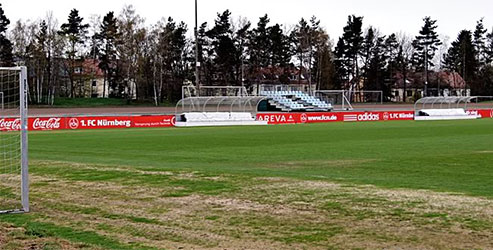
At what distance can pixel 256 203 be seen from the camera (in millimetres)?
10844

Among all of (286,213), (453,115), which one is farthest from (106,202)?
(453,115)

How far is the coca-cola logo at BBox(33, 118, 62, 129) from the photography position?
42.2 meters

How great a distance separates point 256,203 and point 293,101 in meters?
66.0

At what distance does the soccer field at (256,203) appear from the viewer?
324 inches

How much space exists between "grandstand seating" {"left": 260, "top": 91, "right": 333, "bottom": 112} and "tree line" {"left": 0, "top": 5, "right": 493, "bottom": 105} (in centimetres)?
1660

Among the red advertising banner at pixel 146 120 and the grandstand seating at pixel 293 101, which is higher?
the grandstand seating at pixel 293 101

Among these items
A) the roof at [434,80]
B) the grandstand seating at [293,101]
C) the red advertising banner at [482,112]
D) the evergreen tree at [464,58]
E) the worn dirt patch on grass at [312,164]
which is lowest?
the worn dirt patch on grass at [312,164]

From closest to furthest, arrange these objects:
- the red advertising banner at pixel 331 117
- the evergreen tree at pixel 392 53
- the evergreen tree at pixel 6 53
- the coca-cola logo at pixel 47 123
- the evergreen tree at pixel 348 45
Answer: the coca-cola logo at pixel 47 123, the red advertising banner at pixel 331 117, the evergreen tree at pixel 6 53, the evergreen tree at pixel 348 45, the evergreen tree at pixel 392 53

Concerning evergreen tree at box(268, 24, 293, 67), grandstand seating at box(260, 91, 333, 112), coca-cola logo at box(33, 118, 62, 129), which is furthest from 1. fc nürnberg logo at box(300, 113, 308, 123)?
evergreen tree at box(268, 24, 293, 67)

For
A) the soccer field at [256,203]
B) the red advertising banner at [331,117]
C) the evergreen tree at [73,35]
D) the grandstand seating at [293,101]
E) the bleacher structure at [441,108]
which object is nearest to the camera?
the soccer field at [256,203]

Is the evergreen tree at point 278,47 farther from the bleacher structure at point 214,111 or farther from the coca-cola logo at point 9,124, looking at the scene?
the coca-cola logo at point 9,124

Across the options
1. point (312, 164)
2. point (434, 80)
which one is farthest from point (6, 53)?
point (312, 164)

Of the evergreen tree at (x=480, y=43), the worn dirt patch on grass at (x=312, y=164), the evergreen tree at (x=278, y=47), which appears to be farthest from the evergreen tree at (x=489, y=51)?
the worn dirt patch on grass at (x=312, y=164)

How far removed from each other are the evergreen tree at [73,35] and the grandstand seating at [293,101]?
29.8 meters
